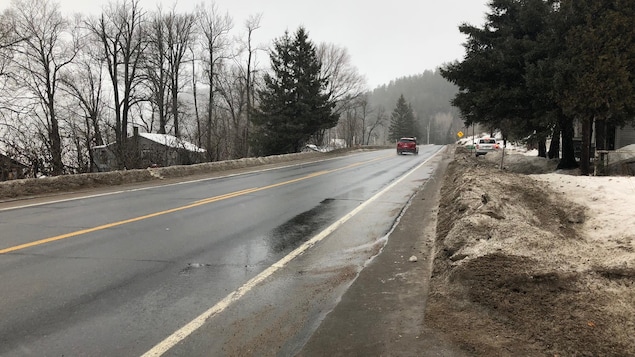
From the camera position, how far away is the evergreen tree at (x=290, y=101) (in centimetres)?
3803

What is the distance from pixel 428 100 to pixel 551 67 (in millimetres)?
157165

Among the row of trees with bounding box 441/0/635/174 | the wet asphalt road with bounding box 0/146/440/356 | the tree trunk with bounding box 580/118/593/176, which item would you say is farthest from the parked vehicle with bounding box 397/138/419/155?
the wet asphalt road with bounding box 0/146/440/356

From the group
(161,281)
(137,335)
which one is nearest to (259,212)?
(161,281)

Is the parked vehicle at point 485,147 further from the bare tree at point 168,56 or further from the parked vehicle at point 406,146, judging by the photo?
the bare tree at point 168,56

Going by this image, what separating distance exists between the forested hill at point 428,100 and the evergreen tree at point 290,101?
369 feet

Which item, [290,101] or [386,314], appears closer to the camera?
[386,314]

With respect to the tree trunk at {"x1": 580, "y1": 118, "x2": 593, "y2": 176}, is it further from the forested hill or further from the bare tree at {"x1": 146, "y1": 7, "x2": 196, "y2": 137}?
the forested hill

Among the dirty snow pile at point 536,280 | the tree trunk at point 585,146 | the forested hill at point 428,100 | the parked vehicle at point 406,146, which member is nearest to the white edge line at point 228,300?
the dirty snow pile at point 536,280

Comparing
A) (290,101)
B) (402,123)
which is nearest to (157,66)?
(290,101)

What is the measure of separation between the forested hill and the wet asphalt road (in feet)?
468

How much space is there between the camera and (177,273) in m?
5.41

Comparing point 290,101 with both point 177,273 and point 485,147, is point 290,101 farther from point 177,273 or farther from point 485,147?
point 177,273

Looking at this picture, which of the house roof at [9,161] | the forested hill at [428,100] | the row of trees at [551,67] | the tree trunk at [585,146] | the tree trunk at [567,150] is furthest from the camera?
the forested hill at [428,100]

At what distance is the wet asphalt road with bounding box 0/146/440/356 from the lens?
147 inches
